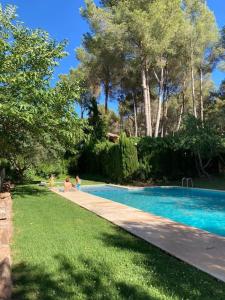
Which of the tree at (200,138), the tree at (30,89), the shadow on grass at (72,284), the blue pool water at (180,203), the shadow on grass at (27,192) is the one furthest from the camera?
the tree at (200,138)

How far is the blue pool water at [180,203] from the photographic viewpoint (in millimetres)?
13180

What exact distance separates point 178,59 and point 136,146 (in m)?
11.6

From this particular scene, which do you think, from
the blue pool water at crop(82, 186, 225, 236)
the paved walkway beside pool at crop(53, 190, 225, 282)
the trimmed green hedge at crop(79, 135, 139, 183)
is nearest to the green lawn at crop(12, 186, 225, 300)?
the paved walkway beside pool at crop(53, 190, 225, 282)

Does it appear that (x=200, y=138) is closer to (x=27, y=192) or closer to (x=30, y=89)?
(x=27, y=192)

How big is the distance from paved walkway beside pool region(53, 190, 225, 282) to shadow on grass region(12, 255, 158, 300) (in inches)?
57.3

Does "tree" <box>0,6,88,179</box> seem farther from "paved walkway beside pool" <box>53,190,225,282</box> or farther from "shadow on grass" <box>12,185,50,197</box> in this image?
"paved walkway beside pool" <box>53,190,225,282</box>

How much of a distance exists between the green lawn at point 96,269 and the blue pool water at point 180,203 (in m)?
4.94

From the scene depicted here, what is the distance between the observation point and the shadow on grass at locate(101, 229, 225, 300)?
4728mm

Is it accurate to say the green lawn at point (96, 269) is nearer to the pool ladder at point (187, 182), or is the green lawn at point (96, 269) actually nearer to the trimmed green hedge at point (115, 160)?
the pool ladder at point (187, 182)

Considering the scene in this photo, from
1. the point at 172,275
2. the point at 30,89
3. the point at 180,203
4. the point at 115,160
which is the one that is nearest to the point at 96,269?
the point at 172,275

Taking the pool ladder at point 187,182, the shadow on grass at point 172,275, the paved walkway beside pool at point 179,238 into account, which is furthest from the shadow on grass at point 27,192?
the shadow on grass at point 172,275

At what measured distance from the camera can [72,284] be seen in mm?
5062

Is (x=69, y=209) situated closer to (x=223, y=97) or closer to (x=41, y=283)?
(x=41, y=283)

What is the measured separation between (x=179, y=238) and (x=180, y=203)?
10.1m
